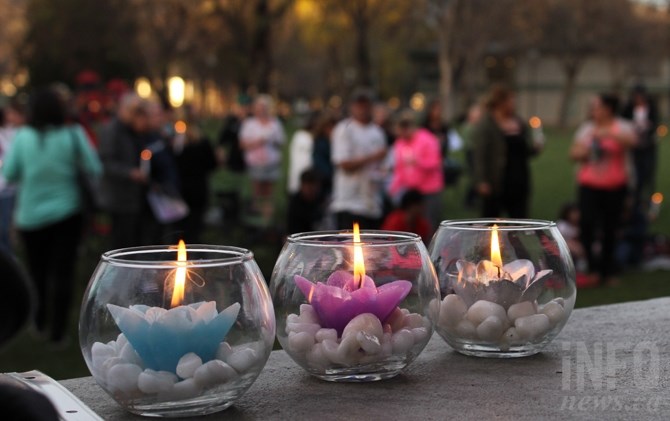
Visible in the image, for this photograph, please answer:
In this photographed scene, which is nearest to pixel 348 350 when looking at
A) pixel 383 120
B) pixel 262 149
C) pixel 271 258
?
pixel 271 258

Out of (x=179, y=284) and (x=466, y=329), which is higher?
(x=179, y=284)

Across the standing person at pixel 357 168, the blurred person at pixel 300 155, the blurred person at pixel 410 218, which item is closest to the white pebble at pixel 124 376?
the blurred person at pixel 410 218

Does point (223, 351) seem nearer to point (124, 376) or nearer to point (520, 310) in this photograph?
point (124, 376)

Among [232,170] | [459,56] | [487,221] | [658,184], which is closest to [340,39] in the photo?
[459,56]

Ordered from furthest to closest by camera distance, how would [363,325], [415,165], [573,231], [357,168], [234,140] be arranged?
1. [234,140]
2. [415,165]
3. [573,231]
4. [357,168]
5. [363,325]

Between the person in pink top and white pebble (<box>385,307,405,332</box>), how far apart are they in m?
10.9

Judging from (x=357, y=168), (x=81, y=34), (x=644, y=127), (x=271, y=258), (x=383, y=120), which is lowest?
(x=271, y=258)

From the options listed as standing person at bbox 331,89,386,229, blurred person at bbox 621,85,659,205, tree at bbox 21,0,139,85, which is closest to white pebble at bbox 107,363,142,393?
standing person at bbox 331,89,386,229

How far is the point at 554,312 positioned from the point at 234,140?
14988 millimetres

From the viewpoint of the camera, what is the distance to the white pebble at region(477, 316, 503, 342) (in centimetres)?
214

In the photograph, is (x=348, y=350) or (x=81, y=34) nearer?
(x=348, y=350)

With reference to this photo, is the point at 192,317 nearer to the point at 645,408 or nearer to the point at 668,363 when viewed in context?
the point at 645,408

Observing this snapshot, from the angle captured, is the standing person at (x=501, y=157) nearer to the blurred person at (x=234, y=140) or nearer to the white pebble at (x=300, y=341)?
the blurred person at (x=234, y=140)

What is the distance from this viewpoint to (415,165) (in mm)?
12828
